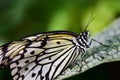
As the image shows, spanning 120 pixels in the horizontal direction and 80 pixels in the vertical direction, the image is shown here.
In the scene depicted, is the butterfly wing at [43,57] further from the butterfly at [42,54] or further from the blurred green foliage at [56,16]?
the blurred green foliage at [56,16]

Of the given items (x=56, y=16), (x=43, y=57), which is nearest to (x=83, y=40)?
(x=43, y=57)

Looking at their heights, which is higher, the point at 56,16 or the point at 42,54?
the point at 56,16

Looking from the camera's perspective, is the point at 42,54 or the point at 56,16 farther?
the point at 56,16

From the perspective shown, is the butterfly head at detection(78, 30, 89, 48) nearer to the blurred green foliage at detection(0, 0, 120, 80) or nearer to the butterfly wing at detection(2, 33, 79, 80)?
the butterfly wing at detection(2, 33, 79, 80)

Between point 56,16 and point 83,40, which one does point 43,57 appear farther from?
point 56,16

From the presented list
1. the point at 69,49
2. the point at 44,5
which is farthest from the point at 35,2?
the point at 69,49

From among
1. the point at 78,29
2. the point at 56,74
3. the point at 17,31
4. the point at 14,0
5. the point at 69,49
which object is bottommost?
the point at 56,74

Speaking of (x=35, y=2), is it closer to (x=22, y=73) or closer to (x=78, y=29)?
(x=78, y=29)
